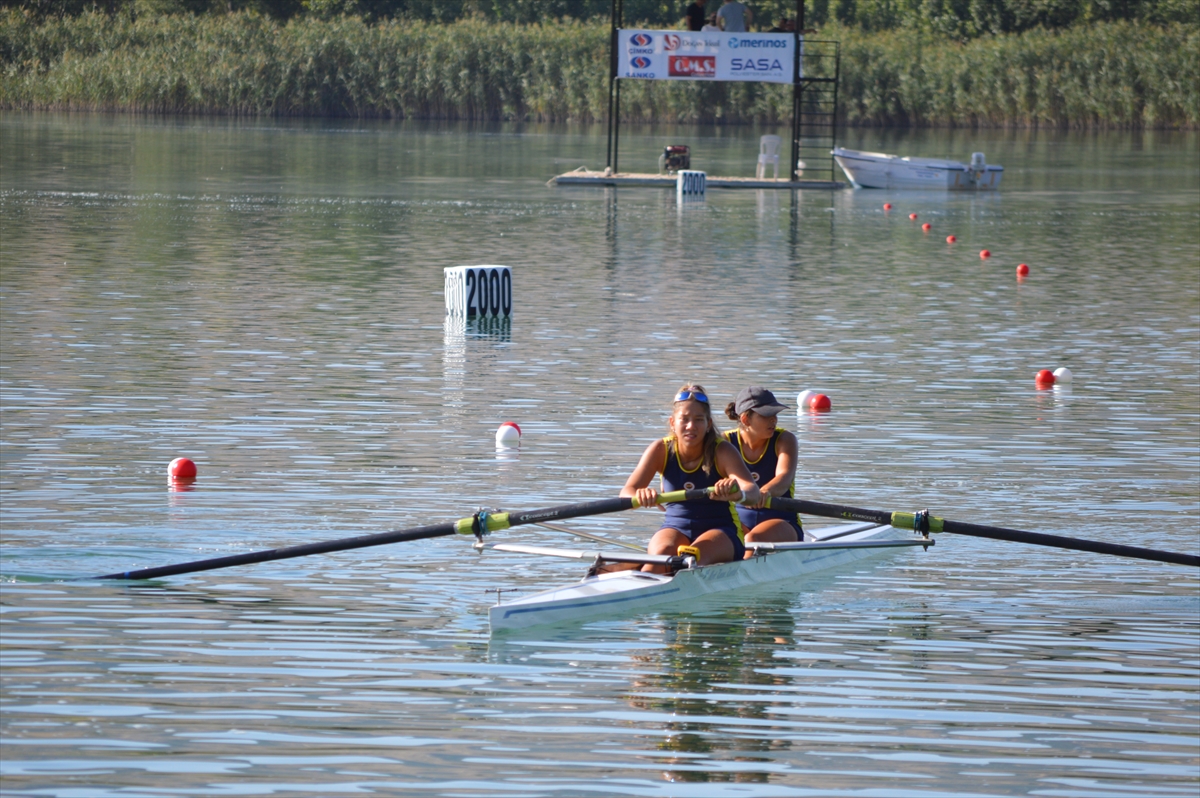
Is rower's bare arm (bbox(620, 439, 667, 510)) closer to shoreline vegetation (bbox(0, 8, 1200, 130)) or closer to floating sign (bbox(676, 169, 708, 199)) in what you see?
floating sign (bbox(676, 169, 708, 199))

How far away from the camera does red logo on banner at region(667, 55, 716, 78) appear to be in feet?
126

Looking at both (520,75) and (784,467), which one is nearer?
(784,467)

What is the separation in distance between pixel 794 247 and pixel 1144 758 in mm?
22628

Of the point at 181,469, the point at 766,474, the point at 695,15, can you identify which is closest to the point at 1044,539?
the point at 766,474

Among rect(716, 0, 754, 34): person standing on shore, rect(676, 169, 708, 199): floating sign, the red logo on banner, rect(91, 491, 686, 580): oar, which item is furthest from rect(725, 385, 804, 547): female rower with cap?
rect(716, 0, 754, 34): person standing on shore

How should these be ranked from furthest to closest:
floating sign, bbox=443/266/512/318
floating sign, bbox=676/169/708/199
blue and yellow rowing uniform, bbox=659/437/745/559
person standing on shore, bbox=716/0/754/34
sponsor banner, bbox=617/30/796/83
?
person standing on shore, bbox=716/0/754/34 → floating sign, bbox=676/169/708/199 → sponsor banner, bbox=617/30/796/83 → floating sign, bbox=443/266/512/318 → blue and yellow rowing uniform, bbox=659/437/745/559

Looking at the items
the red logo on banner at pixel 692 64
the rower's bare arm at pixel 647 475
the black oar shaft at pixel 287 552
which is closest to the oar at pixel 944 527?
the rower's bare arm at pixel 647 475

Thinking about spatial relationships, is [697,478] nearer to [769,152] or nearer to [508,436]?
[508,436]

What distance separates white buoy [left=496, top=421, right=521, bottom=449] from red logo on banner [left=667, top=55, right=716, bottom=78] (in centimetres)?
2632

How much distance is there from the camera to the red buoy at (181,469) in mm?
11812

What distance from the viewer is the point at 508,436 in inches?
526

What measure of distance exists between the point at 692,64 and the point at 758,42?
1543 millimetres

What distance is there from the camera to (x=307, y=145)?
53.8m

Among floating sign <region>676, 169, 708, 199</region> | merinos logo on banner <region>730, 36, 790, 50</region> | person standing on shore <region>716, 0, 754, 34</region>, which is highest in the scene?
person standing on shore <region>716, 0, 754, 34</region>
